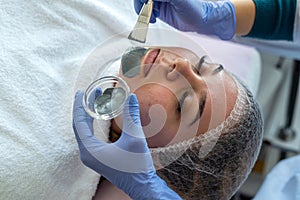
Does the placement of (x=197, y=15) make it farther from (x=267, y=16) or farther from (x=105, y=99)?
(x=105, y=99)

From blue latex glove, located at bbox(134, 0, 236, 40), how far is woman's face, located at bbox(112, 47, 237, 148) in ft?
0.75

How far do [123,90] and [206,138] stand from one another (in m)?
0.23

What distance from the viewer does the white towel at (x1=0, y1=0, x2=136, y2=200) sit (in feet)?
3.34

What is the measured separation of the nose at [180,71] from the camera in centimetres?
111

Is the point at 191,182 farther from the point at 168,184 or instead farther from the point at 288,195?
the point at 288,195

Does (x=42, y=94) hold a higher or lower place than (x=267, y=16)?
lower

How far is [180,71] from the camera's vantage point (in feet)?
3.67

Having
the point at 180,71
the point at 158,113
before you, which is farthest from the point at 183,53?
the point at 158,113

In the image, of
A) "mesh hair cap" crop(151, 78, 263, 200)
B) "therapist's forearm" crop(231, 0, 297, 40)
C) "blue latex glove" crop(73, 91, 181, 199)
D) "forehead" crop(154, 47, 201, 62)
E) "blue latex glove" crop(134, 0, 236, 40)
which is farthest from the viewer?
"therapist's forearm" crop(231, 0, 297, 40)

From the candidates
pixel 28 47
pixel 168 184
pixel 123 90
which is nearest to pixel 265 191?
pixel 168 184

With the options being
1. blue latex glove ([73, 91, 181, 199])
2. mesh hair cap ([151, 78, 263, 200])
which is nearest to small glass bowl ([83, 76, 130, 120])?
blue latex glove ([73, 91, 181, 199])

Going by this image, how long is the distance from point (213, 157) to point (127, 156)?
0.23 m

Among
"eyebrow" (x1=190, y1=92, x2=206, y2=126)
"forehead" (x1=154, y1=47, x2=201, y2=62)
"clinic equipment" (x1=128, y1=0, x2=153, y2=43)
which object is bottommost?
"eyebrow" (x1=190, y1=92, x2=206, y2=126)

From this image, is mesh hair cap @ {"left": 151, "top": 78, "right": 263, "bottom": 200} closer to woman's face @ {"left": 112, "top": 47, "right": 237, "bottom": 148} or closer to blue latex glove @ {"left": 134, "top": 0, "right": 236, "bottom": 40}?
woman's face @ {"left": 112, "top": 47, "right": 237, "bottom": 148}
